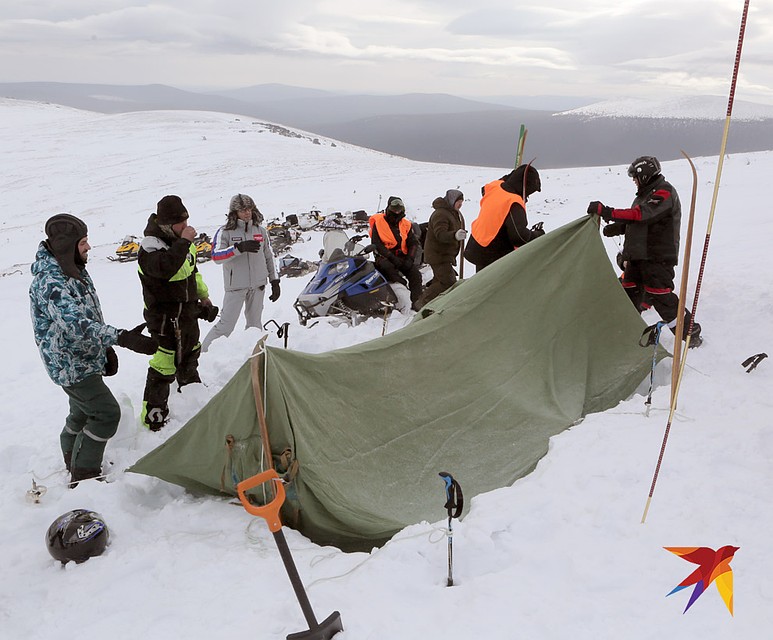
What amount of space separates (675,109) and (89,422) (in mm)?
174741

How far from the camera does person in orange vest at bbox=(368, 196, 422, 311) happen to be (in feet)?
22.7

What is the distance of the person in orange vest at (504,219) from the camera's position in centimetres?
562

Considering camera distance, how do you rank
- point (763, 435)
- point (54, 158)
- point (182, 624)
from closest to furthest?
1. point (182, 624)
2. point (763, 435)
3. point (54, 158)

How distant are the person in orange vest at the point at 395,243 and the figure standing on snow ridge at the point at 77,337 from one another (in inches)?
139

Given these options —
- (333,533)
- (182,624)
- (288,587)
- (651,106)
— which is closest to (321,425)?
(333,533)

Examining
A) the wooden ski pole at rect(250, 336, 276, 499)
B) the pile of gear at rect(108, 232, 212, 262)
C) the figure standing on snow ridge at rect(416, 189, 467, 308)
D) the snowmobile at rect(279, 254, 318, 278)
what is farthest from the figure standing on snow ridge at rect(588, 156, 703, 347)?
the pile of gear at rect(108, 232, 212, 262)

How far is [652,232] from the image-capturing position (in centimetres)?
530

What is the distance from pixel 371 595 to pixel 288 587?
417mm

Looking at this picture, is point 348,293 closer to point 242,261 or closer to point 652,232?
point 242,261

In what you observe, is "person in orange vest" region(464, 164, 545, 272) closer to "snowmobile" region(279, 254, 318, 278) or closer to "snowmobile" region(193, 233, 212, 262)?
"snowmobile" region(279, 254, 318, 278)

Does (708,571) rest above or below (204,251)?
above

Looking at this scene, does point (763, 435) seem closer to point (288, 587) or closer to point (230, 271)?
point (288, 587)

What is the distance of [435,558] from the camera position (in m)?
2.90

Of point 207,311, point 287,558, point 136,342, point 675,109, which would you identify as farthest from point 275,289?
point 675,109
